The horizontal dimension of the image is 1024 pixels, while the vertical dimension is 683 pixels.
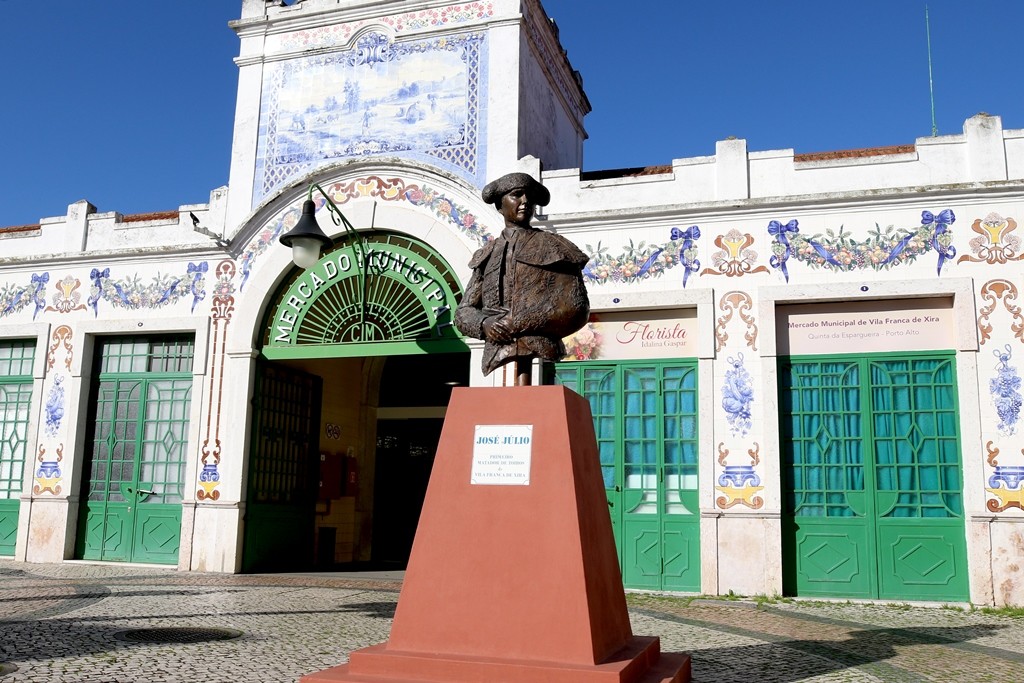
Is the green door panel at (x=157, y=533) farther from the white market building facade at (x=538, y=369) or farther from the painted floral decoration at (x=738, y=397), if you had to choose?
the painted floral decoration at (x=738, y=397)

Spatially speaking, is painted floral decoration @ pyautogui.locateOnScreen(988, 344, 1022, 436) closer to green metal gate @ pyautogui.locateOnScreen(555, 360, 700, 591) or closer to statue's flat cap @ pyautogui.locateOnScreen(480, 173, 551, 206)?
green metal gate @ pyautogui.locateOnScreen(555, 360, 700, 591)

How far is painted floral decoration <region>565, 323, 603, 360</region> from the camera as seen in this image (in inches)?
411

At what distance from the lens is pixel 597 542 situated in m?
4.70

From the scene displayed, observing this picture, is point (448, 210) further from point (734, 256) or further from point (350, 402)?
point (350, 402)

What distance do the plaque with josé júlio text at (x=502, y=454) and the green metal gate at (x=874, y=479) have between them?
574 cm

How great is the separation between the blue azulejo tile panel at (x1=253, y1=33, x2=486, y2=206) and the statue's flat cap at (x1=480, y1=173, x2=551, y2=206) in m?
5.77

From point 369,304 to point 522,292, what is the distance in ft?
20.9

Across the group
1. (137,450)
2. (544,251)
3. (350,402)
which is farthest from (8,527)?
(544,251)

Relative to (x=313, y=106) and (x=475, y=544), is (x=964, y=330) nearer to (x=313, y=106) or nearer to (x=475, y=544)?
(x=475, y=544)

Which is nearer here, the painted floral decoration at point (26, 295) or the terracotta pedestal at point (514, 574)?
the terracotta pedestal at point (514, 574)

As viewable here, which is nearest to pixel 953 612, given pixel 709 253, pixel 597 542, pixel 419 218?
pixel 709 253

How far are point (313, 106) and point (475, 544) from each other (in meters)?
8.89

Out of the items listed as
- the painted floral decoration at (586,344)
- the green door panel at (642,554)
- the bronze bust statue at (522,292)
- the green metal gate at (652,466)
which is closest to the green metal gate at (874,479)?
the green metal gate at (652,466)

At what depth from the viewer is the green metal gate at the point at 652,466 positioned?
9750mm
